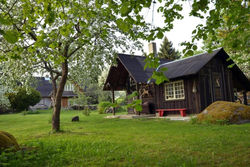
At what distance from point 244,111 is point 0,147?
34.3 feet

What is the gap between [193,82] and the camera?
14.7 m

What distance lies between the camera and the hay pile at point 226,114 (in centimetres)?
1015

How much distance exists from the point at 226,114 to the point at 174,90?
590 cm

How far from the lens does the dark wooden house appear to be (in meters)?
14.6

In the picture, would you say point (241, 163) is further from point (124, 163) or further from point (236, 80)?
point (236, 80)

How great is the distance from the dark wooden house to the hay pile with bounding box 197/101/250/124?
10.8 ft

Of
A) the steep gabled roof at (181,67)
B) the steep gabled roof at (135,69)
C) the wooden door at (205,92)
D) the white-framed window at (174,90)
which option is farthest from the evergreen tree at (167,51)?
the wooden door at (205,92)

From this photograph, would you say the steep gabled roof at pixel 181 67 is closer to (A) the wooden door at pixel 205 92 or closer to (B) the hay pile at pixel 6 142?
(A) the wooden door at pixel 205 92

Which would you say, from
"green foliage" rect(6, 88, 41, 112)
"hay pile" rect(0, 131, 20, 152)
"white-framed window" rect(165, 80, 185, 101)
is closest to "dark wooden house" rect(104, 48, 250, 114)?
"white-framed window" rect(165, 80, 185, 101)

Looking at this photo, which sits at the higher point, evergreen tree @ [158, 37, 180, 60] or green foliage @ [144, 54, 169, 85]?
evergreen tree @ [158, 37, 180, 60]

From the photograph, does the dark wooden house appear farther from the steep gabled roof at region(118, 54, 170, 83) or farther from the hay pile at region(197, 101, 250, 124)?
the hay pile at region(197, 101, 250, 124)

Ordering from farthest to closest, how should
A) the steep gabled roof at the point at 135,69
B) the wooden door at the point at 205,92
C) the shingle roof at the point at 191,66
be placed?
the steep gabled roof at the point at 135,69 < the wooden door at the point at 205,92 < the shingle roof at the point at 191,66

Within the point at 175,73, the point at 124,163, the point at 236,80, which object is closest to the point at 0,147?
the point at 124,163

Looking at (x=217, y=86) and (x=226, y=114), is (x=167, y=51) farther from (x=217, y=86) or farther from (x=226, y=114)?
(x=226, y=114)
